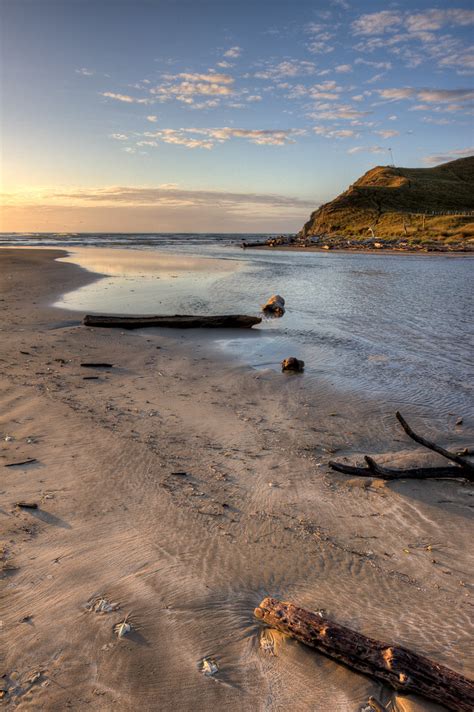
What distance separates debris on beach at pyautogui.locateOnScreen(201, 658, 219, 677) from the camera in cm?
278

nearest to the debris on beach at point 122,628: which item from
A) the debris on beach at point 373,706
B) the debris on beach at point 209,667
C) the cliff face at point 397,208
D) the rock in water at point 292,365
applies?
the debris on beach at point 209,667

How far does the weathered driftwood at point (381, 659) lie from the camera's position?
2.53m

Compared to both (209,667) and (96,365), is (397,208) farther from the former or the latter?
(209,667)

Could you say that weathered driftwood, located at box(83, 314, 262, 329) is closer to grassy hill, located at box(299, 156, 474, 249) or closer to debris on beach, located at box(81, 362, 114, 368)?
debris on beach, located at box(81, 362, 114, 368)

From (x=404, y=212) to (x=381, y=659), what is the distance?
100065 mm

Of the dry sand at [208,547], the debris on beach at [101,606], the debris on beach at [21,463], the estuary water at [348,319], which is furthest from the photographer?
the estuary water at [348,319]

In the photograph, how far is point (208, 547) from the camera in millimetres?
3906

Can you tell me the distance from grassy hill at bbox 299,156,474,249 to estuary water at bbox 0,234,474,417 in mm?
43920

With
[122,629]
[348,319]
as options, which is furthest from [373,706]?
[348,319]

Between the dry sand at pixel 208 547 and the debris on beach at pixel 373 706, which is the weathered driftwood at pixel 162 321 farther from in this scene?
the debris on beach at pixel 373 706

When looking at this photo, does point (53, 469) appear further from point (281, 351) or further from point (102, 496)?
point (281, 351)

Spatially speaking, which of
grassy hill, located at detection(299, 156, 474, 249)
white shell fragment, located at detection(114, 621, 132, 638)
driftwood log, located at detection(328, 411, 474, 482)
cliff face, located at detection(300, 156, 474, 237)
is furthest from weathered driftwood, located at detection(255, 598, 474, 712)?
cliff face, located at detection(300, 156, 474, 237)

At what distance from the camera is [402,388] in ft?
27.1

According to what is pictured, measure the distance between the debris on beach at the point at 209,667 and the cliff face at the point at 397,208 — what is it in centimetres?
7751
